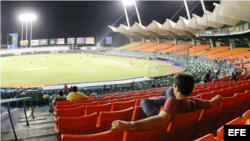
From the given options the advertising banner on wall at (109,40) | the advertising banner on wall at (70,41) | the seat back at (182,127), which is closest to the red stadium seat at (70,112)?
the seat back at (182,127)

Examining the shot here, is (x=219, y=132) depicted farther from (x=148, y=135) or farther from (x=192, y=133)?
(x=192, y=133)

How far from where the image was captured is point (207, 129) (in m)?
3.92

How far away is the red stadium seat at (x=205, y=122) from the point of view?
365 cm

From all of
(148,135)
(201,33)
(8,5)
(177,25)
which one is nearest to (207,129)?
(148,135)

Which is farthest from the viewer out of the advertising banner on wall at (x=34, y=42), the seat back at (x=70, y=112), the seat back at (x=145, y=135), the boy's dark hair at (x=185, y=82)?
the advertising banner on wall at (x=34, y=42)

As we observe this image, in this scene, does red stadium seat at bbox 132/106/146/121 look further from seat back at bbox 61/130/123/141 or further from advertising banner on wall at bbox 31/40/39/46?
advertising banner on wall at bbox 31/40/39/46

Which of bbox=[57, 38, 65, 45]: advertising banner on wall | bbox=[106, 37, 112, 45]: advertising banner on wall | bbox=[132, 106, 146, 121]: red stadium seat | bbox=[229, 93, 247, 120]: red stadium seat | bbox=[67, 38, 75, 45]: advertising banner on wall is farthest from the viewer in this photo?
bbox=[106, 37, 112, 45]: advertising banner on wall

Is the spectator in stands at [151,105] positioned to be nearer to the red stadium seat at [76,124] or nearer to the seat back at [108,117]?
the seat back at [108,117]

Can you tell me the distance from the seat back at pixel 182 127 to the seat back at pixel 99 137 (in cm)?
103

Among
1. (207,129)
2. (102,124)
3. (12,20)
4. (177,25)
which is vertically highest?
(12,20)

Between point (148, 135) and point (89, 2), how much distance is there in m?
87.2

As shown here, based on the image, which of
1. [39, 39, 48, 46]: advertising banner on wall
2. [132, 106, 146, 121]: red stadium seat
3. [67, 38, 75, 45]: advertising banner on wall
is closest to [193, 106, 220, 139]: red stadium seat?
[132, 106, 146, 121]: red stadium seat

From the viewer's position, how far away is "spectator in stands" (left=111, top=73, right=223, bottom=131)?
88.0 inches

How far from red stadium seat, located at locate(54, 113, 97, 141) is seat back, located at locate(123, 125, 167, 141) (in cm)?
105
